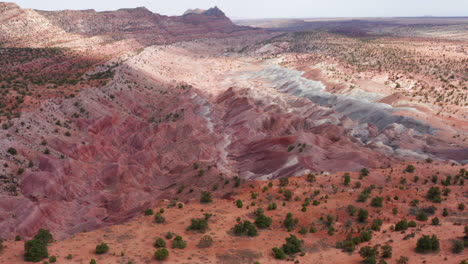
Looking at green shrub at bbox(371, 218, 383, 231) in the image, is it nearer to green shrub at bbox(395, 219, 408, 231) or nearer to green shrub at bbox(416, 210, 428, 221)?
green shrub at bbox(395, 219, 408, 231)

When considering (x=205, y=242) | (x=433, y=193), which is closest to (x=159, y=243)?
(x=205, y=242)

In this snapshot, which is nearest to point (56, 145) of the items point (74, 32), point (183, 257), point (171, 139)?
point (171, 139)

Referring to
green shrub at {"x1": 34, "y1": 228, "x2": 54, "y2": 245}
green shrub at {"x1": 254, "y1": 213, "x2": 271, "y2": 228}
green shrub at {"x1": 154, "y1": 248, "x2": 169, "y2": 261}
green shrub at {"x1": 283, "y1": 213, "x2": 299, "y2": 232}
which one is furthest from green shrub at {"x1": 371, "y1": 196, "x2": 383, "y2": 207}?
green shrub at {"x1": 34, "y1": 228, "x2": 54, "y2": 245}

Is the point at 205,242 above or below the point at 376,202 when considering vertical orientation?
below

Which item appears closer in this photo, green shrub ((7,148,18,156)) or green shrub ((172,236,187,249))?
green shrub ((172,236,187,249))

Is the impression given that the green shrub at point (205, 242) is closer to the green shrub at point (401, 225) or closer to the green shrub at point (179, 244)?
the green shrub at point (179, 244)

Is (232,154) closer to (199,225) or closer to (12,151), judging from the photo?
(12,151)
